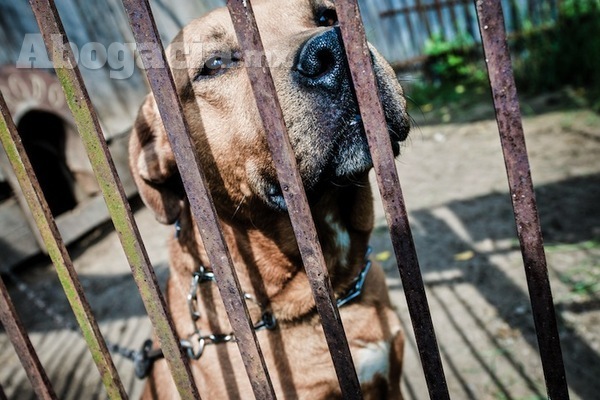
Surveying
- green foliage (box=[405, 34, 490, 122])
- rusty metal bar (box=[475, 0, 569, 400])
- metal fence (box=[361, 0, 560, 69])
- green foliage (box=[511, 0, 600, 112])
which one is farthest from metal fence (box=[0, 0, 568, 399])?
metal fence (box=[361, 0, 560, 69])

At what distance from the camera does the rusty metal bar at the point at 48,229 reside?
3.89 feet

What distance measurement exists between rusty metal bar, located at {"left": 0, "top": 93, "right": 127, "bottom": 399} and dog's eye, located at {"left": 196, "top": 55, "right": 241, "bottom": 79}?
3.28 ft

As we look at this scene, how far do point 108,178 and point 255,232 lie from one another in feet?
3.33

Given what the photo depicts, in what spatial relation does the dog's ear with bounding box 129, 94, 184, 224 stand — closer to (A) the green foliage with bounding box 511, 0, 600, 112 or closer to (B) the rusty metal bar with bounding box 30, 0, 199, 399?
(B) the rusty metal bar with bounding box 30, 0, 199, 399

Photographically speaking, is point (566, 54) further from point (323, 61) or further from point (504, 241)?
point (323, 61)

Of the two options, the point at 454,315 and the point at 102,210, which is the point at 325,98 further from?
the point at 102,210

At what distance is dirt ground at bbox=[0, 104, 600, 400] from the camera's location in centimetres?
277

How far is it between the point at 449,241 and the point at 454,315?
1.04m

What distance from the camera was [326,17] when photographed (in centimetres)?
228

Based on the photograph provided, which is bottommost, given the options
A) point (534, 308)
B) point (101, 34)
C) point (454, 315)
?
point (454, 315)

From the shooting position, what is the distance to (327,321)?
1.11 meters

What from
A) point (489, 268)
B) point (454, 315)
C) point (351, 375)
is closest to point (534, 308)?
point (351, 375)

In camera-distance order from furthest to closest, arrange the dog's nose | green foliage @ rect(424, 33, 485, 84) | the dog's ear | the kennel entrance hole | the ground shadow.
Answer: green foliage @ rect(424, 33, 485, 84) < the kennel entrance hole < the ground shadow < the dog's ear < the dog's nose

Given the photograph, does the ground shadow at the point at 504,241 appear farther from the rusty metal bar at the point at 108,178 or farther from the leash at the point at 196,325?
the rusty metal bar at the point at 108,178
